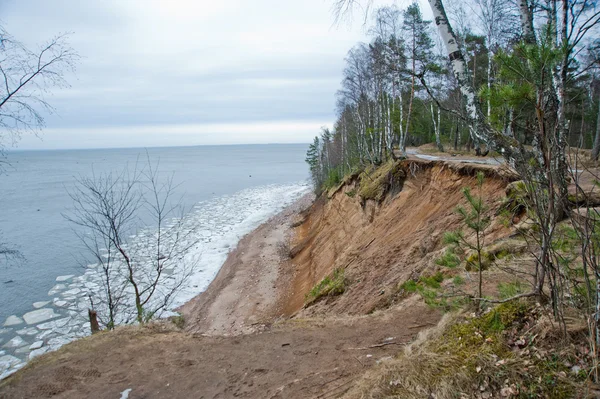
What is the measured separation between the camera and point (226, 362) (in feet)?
18.6

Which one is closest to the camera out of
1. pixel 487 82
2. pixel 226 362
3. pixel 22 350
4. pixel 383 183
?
pixel 226 362

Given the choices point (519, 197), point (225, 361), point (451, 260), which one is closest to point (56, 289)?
point (225, 361)

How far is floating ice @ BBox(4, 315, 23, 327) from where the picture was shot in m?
14.5

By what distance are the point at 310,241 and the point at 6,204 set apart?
40463 millimetres

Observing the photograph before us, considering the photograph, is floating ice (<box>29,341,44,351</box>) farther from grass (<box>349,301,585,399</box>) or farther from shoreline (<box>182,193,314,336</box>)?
grass (<box>349,301,585,399</box>)

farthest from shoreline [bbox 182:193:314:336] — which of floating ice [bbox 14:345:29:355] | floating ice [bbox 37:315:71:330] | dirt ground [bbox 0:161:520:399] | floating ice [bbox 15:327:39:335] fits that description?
floating ice [bbox 14:345:29:355]

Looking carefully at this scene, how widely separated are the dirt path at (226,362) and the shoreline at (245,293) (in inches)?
249

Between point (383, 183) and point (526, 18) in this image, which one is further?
point (383, 183)

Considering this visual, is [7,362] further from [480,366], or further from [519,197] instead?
[519,197]

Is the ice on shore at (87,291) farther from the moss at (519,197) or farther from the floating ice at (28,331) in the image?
the moss at (519,197)

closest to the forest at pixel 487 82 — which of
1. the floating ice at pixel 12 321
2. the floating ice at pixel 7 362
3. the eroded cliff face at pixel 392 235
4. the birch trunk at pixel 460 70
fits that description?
the birch trunk at pixel 460 70

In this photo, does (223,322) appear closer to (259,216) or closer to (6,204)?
(259,216)

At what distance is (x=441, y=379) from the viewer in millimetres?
3018

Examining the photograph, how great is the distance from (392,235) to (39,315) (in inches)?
630
